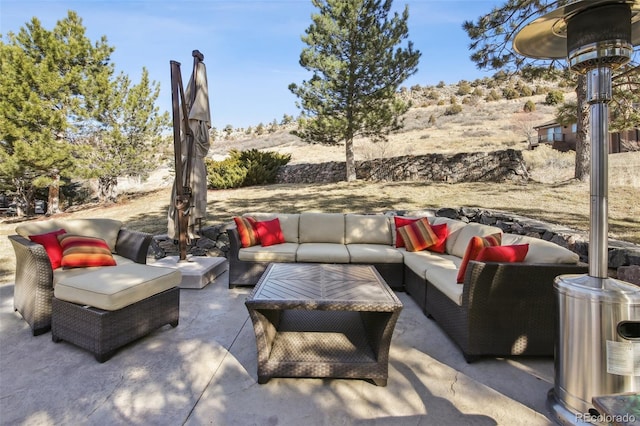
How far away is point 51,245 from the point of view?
2986 millimetres

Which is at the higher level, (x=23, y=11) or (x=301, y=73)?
(x=23, y=11)

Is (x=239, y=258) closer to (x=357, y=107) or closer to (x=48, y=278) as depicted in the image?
(x=48, y=278)

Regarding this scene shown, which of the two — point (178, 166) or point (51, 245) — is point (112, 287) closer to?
point (51, 245)

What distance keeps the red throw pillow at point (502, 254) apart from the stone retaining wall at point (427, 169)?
7.88 meters

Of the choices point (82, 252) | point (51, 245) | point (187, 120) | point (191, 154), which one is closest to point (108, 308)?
point (82, 252)

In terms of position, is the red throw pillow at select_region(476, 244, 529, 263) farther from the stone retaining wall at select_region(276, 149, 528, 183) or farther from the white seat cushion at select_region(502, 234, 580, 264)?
the stone retaining wall at select_region(276, 149, 528, 183)

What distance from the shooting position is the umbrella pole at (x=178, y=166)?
3756 millimetres

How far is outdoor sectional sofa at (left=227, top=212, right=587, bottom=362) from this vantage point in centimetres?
226

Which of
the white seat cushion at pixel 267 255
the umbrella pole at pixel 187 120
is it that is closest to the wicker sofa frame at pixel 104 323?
the white seat cushion at pixel 267 255

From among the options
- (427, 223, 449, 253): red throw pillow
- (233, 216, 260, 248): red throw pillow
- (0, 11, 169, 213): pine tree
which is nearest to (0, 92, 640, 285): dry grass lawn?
(0, 11, 169, 213): pine tree

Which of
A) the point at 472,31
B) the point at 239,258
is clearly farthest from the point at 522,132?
the point at 239,258

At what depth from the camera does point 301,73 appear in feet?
36.5

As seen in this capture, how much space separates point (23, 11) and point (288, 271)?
36.9ft

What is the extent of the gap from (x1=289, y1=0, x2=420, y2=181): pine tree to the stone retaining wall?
1369mm
